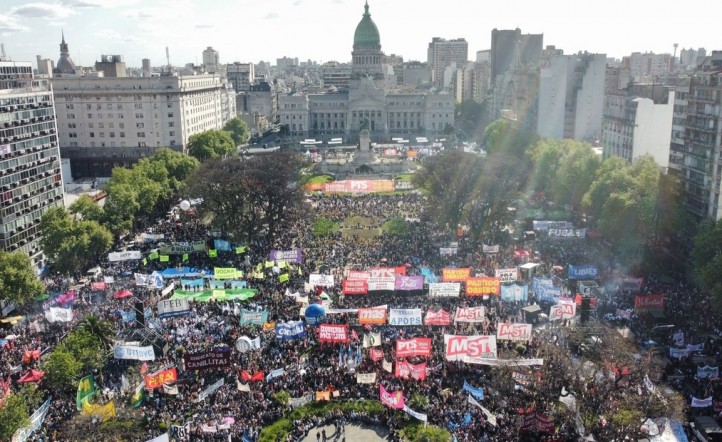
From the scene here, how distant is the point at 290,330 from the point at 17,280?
21.7 m

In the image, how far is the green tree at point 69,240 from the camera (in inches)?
2165

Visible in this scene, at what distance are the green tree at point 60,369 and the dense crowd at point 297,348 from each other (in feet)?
3.34

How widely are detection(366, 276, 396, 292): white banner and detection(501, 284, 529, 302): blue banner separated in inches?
305

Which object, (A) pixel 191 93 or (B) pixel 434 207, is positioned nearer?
(B) pixel 434 207

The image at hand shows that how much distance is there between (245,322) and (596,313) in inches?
939

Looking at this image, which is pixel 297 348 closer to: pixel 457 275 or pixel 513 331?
pixel 513 331

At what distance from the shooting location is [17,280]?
46.2 meters

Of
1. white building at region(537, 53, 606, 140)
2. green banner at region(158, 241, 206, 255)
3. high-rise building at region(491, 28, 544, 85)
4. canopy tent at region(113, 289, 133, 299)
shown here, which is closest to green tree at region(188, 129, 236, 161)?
green banner at region(158, 241, 206, 255)

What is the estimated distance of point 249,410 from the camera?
107ft

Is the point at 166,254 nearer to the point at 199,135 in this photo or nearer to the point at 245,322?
the point at 245,322

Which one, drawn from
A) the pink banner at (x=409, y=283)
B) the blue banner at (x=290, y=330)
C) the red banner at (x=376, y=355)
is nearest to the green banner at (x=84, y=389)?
the blue banner at (x=290, y=330)

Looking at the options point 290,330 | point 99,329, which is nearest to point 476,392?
point 290,330

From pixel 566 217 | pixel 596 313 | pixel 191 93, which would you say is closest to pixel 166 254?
pixel 596 313

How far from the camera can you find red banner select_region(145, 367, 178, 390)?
33959mm
